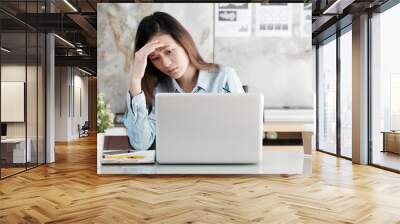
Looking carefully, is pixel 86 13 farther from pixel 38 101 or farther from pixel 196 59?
pixel 196 59

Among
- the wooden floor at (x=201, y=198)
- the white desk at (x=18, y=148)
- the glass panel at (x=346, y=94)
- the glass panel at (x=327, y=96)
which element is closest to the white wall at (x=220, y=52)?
the wooden floor at (x=201, y=198)

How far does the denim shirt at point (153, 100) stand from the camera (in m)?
4.79

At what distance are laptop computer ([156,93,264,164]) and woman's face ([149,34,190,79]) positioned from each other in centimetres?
46

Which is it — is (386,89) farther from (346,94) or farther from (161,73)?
(161,73)

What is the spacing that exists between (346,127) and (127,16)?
16.9 ft

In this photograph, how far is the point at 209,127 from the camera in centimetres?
444

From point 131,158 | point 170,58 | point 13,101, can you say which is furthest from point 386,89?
point 13,101

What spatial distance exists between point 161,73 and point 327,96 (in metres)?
5.66

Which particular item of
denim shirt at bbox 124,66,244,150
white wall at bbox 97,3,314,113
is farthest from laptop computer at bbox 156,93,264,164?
white wall at bbox 97,3,314,113

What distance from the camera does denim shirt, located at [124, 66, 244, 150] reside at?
4.79m

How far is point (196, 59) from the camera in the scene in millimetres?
4922

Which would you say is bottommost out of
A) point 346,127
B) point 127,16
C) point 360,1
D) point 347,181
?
point 347,181

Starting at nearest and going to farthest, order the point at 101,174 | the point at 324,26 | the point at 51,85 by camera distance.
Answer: the point at 101,174, the point at 51,85, the point at 324,26

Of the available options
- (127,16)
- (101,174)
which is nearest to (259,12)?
(127,16)
